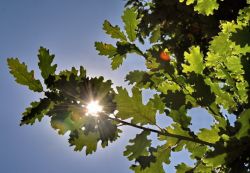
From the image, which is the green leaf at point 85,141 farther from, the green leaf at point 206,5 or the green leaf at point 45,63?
the green leaf at point 206,5

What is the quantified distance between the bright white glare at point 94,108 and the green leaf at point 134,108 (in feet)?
0.38

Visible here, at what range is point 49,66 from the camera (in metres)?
1.79

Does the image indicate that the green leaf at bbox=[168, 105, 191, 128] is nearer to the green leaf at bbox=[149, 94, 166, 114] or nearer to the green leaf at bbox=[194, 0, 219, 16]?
the green leaf at bbox=[149, 94, 166, 114]

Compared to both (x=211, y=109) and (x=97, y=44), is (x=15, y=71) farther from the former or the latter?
(x=211, y=109)

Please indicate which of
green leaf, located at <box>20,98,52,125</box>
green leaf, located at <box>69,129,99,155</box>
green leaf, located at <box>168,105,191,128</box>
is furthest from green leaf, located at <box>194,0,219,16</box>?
green leaf, located at <box>20,98,52,125</box>

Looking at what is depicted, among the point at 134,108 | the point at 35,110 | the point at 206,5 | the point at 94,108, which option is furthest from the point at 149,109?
the point at 206,5

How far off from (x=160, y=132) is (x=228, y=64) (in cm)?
78

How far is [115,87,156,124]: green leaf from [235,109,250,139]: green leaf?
1.55 feet

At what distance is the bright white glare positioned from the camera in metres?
1.66

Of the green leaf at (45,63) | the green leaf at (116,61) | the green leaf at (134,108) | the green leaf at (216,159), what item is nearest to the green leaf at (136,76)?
the green leaf at (116,61)

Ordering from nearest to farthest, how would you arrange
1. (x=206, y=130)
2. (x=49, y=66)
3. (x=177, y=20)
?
(x=206, y=130) → (x=49, y=66) → (x=177, y=20)

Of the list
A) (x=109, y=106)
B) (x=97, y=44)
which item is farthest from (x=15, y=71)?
(x=97, y=44)

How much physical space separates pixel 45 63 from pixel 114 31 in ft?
2.29

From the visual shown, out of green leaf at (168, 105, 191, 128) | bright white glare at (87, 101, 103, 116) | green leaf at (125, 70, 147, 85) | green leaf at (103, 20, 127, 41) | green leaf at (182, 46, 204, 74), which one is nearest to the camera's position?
bright white glare at (87, 101, 103, 116)
